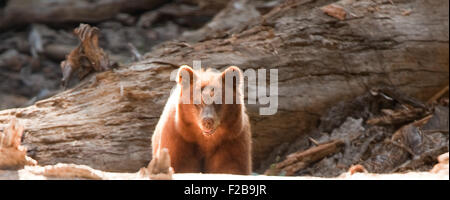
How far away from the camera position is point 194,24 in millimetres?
14703

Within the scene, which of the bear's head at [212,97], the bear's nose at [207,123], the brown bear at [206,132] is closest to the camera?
the bear's nose at [207,123]

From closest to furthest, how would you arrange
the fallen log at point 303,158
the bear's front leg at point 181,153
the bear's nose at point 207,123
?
1. the bear's nose at point 207,123
2. the bear's front leg at point 181,153
3. the fallen log at point 303,158

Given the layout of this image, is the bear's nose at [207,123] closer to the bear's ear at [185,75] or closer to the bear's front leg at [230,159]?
the bear's ear at [185,75]

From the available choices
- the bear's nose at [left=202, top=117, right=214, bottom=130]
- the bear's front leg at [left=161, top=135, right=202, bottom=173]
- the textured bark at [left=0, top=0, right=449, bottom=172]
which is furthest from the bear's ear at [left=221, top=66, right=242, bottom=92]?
the textured bark at [left=0, top=0, right=449, bottom=172]

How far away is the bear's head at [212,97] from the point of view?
17.9 feet

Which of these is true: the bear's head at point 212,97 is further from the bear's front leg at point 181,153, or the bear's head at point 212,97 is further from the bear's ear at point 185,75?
the bear's front leg at point 181,153

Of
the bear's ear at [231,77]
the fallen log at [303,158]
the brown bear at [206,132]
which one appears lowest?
the fallen log at [303,158]

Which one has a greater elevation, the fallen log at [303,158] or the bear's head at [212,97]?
the bear's head at [212,97]

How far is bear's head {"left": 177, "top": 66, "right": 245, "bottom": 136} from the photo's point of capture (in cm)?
546

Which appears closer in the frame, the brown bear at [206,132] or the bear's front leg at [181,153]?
the brown bear at [206,132]

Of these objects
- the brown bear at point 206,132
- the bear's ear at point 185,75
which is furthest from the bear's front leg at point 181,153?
the bear's ear at point 185,75

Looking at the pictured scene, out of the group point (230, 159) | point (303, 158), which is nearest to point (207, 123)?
point (230, 159)
